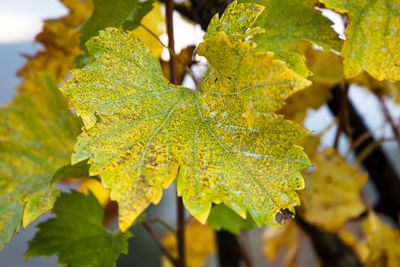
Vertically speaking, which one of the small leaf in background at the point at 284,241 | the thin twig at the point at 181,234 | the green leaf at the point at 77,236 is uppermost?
the green leaf at the point at 77,236

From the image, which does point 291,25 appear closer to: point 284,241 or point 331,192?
point 331,192

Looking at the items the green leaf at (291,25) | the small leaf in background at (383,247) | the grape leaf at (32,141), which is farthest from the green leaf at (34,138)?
the small leaf in background at (383,247)

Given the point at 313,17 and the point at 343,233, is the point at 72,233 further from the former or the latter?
the point at 343,233

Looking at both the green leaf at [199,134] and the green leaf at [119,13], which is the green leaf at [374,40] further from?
the green leaf at [119,13]

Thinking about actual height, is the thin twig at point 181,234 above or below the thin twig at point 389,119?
above

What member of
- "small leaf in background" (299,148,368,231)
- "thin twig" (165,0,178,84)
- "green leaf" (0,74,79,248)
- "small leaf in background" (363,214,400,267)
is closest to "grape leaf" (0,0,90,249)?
"green leaf" (0,74,79,248)

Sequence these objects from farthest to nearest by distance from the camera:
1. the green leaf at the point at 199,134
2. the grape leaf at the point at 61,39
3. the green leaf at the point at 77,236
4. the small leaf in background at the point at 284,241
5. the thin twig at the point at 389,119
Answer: the small leaf in background at the point at 284,241, the thin twig at the point at 389,119, the grape leaf at the point at 61,39, the green leaf at the point at 77,236, the green leaf at the point at 199,134

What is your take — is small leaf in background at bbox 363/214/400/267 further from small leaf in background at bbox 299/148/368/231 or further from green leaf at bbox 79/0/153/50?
green leaf at bbox 79/0/153/50
